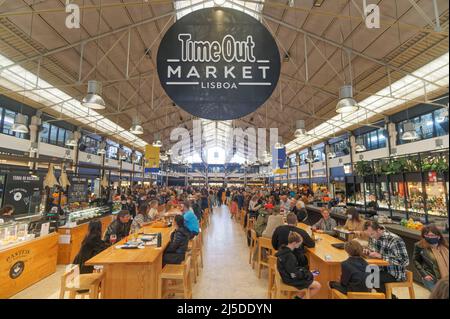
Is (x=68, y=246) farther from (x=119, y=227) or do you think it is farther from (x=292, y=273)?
(x=292, y=273)

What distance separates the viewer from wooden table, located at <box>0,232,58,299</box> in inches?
141

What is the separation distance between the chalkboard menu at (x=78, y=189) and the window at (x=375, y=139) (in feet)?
45.2

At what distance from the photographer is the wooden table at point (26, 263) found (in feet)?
11.8

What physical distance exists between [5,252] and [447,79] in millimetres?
5386

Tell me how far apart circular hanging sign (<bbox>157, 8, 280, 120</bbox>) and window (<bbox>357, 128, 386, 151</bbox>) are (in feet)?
39.8

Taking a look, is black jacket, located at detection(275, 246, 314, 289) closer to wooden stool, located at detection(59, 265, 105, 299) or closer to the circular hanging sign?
the circular hanging sign

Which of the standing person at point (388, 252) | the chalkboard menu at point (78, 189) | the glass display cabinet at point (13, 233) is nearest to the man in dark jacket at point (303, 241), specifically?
the standing person at point (388, 252)

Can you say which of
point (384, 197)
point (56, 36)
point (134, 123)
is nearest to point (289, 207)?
point (384, 197)

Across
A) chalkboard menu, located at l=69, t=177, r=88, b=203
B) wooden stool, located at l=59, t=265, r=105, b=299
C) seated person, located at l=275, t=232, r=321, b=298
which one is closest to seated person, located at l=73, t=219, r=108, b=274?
wooden stool, located at l=59, t=265, r=105, b=299

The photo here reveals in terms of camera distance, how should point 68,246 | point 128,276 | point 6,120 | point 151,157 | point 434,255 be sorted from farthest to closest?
1. point 151,157
2. point 6,120
3. point 68,246
4. point 128,276
5. point 434,255

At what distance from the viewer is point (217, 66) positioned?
1925 millimetres

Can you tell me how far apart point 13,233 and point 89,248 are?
74.6 inches

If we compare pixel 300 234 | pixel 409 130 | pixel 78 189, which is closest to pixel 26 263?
pixel 300 234
